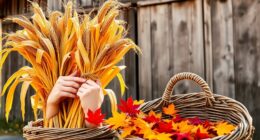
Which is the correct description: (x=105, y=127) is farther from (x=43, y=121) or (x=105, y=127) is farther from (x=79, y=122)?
(x=43, y=121)

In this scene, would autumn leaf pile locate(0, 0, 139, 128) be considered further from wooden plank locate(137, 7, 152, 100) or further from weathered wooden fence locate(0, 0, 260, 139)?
wooden plank locate(137, 7, 152, 100)

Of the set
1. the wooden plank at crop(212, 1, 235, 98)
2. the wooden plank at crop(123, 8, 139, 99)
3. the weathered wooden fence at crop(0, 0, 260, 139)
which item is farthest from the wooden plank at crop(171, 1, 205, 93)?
the wooden plank at crop(123, 8, 139, 99)

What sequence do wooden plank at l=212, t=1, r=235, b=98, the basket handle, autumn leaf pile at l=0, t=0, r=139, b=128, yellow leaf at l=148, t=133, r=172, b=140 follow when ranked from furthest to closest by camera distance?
1. wooden plank at l=212, t=1, r=235, b=98
2. the basket handle
3. autumn leaf pile at l=0, t=0, r=139, b=128
4. yellow leaf at l=148, t=133, r=172, b=140

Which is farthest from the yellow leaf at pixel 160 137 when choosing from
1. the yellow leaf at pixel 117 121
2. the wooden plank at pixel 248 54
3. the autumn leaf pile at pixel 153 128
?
the wooden plank at pixel 248 54

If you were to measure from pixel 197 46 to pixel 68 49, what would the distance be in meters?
2.82

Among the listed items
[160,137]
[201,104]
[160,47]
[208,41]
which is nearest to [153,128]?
[160,137]

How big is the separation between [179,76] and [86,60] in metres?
0.39

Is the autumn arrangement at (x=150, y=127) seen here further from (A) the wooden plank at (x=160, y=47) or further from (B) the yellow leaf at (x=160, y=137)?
(A) the wooden plank at (x=160, y=47)

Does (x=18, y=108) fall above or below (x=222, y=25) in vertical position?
below

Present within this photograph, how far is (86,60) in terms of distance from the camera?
1.24 meters

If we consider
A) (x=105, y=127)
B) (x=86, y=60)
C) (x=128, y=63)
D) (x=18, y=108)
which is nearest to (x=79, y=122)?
(x=105, y=127)

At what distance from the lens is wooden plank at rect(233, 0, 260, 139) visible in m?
3.65

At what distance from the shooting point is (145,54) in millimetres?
4371

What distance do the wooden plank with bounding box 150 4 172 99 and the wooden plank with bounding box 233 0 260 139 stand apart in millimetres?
693
